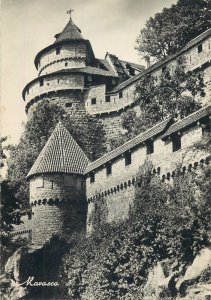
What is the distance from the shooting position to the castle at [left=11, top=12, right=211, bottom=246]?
26.7 m

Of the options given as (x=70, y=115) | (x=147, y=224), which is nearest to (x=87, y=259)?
(x=147, y=224)

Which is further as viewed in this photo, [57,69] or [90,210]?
[57,69]

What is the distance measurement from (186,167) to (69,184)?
10520 millimetres

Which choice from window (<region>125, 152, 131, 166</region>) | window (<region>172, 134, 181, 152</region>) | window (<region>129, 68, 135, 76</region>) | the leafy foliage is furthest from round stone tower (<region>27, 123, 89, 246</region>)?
window (<region>129, 68, 135, 76</region>)

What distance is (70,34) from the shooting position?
53.2m

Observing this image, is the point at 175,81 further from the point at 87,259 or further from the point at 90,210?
the point at 87,259

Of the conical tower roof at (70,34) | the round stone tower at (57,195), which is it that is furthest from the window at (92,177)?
the conical tower roof at (70,34)

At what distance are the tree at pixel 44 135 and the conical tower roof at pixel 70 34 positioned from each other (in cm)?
1029

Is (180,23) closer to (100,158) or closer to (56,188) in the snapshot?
(100,158)

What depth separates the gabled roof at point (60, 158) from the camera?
33562mm

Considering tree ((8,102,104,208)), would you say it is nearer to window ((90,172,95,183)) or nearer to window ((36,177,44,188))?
window ((36,177,44,188))

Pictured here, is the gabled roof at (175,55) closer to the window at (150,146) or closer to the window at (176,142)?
the window at (150,146)

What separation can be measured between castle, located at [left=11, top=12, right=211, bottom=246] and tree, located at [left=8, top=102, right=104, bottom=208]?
87 cm

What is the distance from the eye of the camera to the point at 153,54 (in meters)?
48.5
